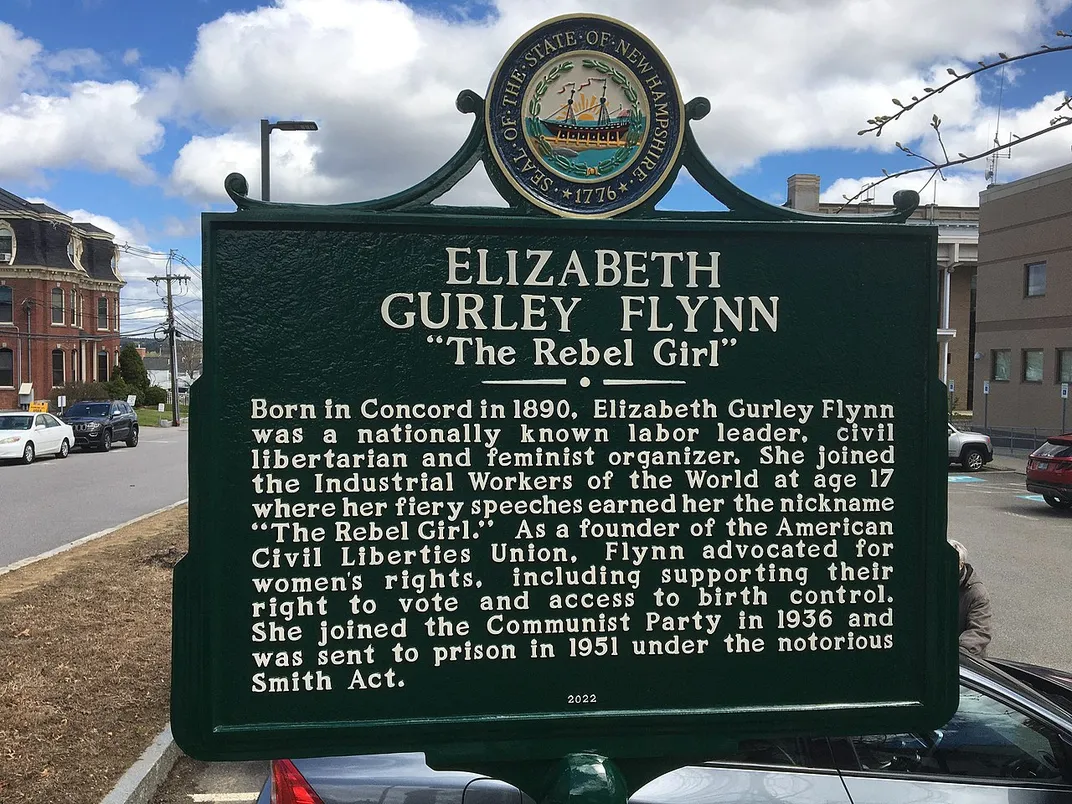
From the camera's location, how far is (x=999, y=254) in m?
35.1

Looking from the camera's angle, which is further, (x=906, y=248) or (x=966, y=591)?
(x=966, y=591)

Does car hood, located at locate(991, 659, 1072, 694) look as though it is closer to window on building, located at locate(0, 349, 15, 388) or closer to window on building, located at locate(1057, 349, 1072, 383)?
window on building, located at locate(1057, 349, 1072, 383)

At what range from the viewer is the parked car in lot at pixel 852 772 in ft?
10.8

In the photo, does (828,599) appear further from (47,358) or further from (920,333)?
(47,358)

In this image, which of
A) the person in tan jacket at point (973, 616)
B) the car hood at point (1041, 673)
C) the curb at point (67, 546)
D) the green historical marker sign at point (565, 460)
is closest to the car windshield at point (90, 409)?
the curb at point (67, 546)

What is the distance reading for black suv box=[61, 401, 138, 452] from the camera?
30.3 m

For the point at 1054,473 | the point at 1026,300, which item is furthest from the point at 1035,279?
the point at 1054,473

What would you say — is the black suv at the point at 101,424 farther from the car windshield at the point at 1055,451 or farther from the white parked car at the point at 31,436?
the car windshield at the point at 1055,451

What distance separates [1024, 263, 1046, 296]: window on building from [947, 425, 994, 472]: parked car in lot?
11.4 metres

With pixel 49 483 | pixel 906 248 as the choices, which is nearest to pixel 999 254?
pixel 49 483

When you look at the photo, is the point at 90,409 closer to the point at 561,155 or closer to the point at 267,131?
the point at 267,131

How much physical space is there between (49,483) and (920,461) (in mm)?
22077

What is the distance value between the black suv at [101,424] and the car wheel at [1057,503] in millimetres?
28665

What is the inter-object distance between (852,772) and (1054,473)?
51.6 feet
